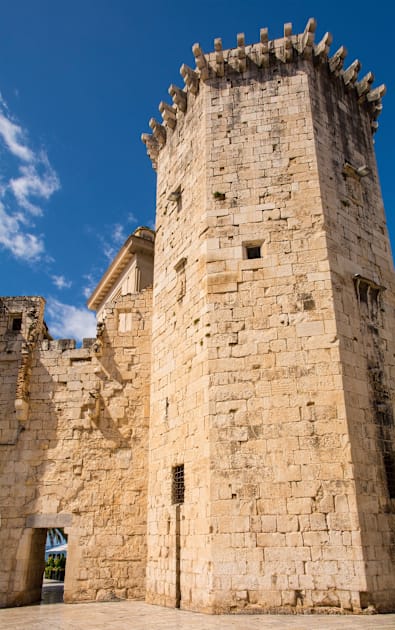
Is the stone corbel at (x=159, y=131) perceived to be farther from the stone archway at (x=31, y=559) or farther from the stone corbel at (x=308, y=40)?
the stone archway at (x=31, y=559)

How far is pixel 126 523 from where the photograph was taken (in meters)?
9.94

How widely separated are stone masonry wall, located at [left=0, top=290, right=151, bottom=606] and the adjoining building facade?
0.12 feet

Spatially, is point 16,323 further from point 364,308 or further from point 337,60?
point 337,60

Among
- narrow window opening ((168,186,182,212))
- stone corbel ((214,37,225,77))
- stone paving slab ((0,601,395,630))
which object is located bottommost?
stone paving slab ((0,601,395,630))

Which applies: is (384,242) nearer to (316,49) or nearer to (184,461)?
(316,49)

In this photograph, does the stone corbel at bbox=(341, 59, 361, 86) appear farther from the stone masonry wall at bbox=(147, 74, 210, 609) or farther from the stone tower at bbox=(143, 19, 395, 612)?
the stone masonry wall at bbox=(147, 74, 210, 609)

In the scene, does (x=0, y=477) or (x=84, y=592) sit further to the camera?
(x=0, y=477)

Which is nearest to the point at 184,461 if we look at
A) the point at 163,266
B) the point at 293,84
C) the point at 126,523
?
the point at 126,523

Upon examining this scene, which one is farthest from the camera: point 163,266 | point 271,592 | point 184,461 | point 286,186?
point 163,266

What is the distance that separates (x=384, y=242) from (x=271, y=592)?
6432 mm

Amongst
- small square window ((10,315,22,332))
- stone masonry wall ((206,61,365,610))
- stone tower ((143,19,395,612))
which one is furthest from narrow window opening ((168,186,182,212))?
small square window ((10,315,22,332))

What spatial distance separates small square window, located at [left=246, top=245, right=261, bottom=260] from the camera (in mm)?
8938

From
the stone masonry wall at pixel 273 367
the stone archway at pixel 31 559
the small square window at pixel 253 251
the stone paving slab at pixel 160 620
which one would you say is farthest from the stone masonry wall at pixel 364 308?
the stone archway at pixel 31 559

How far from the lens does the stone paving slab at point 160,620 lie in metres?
5.93
